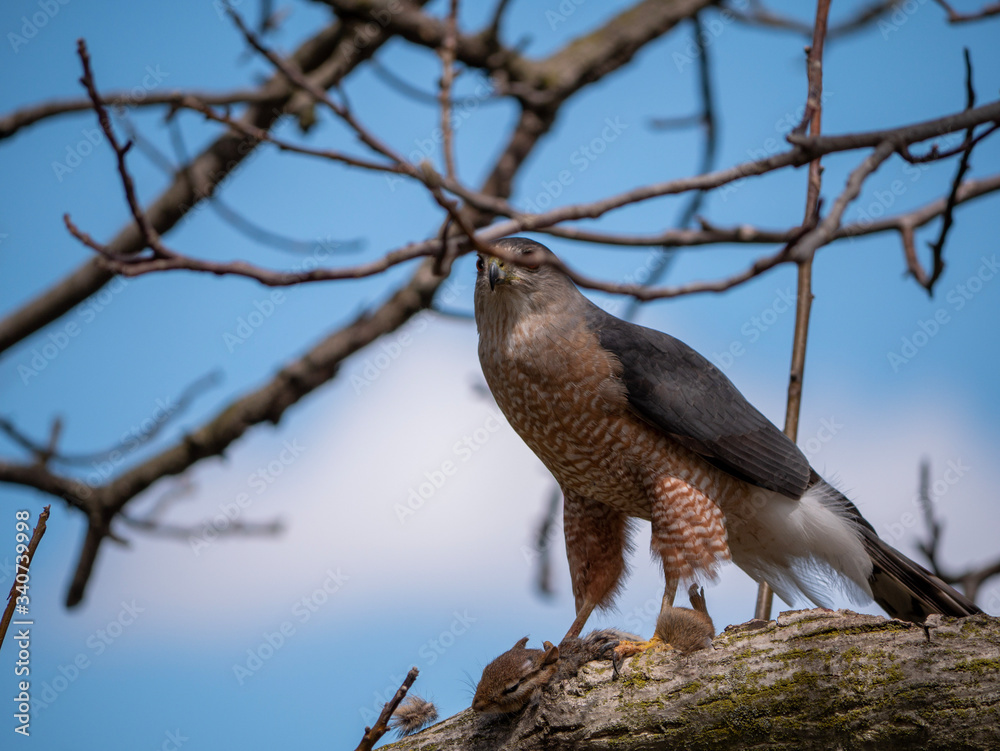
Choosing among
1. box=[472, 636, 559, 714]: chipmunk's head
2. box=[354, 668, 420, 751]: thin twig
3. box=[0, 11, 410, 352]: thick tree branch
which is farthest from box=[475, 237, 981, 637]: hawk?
box=[0, 11, 410, 352]: thick tree branch

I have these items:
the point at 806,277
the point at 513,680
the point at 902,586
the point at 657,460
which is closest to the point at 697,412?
the point at 657,460

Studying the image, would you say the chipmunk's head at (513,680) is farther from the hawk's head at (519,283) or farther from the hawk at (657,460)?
the hawk's head at (519,283)

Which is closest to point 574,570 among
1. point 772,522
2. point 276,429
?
point 772,522

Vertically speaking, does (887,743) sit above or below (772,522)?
below

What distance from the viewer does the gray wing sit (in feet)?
15.5

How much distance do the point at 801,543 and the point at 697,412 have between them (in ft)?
3.65

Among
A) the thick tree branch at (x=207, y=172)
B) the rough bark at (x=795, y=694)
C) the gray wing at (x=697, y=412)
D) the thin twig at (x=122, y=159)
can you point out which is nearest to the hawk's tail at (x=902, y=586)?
the gray wing at (x=697, y=412)

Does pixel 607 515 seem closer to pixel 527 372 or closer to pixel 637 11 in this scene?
pixel 527 372

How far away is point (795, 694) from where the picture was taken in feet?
10.7

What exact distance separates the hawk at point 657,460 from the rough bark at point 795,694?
2.91ft

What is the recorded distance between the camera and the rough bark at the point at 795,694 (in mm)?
3041

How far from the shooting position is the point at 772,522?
5.15 metres

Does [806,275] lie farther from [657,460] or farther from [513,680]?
[513,680]

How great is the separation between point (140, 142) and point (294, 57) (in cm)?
179
